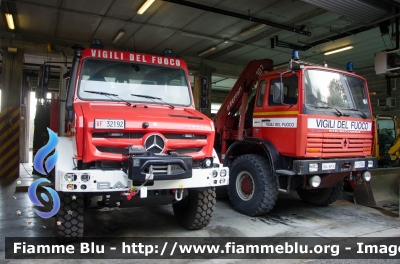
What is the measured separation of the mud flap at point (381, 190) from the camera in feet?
22.5

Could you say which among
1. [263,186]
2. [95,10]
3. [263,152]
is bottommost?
[263,186]

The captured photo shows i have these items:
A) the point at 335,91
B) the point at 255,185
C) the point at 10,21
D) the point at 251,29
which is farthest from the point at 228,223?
the point at 10,21

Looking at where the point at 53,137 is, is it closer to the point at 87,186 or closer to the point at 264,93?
the point at 87,186

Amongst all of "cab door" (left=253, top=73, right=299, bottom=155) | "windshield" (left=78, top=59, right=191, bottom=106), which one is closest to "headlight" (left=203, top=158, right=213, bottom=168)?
"windshield" (left=78, top=59, right=191, bottom=106)

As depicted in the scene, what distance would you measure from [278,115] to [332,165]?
122 cm

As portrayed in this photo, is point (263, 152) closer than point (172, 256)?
No

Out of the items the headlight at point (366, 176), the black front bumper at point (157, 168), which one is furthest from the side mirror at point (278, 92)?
the black front bumper at point (157, 168)

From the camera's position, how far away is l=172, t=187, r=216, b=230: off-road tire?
4727 millimetres

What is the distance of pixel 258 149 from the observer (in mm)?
6480

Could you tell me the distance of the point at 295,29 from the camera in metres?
9.31

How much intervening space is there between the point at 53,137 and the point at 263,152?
12.4 feet

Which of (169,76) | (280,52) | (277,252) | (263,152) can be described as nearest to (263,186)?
(263,152)

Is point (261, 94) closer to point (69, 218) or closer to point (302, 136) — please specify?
point (302, 136)

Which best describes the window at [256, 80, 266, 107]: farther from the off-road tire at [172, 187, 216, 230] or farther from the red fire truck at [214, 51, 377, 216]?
the off-road tire at [172, 187, 216, 230]
